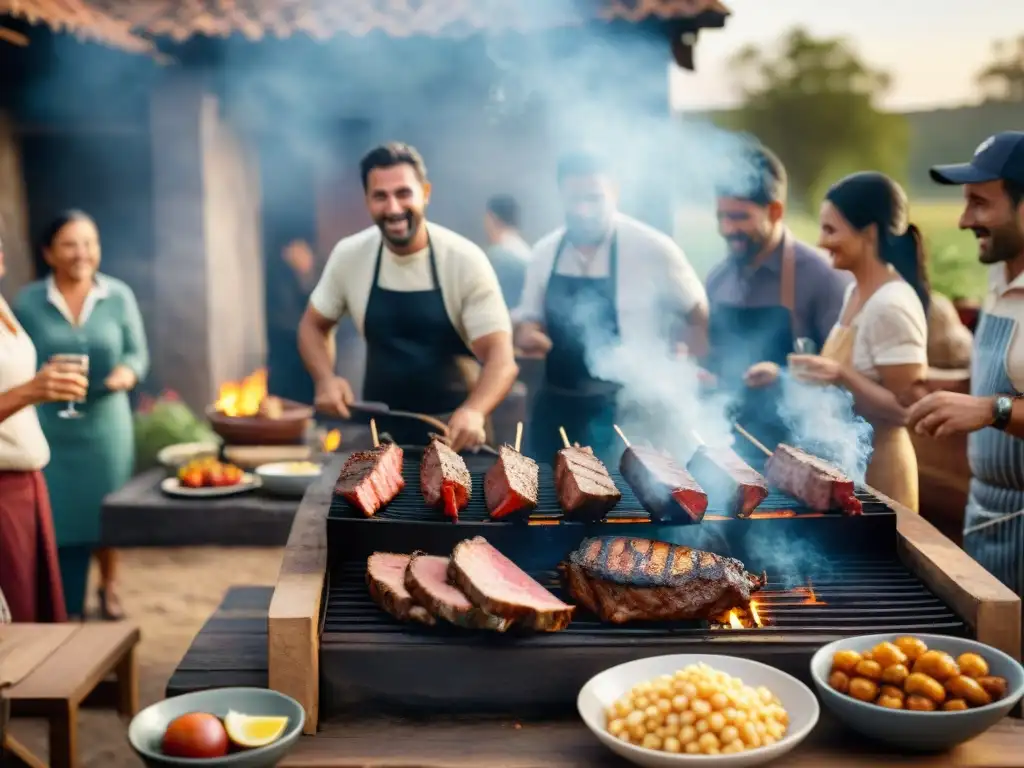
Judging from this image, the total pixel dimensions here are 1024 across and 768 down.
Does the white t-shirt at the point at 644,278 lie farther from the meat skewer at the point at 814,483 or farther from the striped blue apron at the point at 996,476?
the meat skewer at the point at 814,483

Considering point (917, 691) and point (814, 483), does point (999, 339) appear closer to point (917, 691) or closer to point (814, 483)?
point (814, 483)

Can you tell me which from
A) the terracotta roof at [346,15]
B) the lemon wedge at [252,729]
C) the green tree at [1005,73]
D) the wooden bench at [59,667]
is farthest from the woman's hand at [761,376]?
the green tree at [1005,73]

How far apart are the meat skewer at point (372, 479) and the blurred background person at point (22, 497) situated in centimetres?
138

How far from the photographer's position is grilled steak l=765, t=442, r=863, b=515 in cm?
308

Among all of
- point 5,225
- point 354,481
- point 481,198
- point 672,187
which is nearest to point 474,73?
point 481,198

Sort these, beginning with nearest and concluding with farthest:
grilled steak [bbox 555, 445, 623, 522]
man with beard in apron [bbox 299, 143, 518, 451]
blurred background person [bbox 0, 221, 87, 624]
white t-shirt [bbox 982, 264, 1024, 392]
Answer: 1. grilled steak [bbox 555, 445, 623, 522]
2. white t-shirt [bbox 982, 264, 1024, 392]
3. blurred background person [bbox 0, 221, 87, 624]
4. man with beard in apron [bbox 299, 143, 518, 451]

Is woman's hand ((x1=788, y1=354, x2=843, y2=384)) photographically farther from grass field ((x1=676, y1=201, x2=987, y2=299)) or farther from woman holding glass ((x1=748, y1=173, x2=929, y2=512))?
grass field ((x1=676, y1=201, x2=987, y2=299))

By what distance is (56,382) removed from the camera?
3939mm

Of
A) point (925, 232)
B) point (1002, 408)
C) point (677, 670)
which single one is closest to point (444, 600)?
point (677, 670)

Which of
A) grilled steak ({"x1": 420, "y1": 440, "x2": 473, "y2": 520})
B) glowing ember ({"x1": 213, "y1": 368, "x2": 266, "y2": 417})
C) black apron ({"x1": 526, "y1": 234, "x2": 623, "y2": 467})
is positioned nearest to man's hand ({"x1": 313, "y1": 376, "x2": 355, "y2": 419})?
grilled steak ({"x1": 420, "y1": 440, "x2": 473, "y2": 520})

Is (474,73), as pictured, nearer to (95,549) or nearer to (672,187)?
(672,187)

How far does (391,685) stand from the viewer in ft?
8.60

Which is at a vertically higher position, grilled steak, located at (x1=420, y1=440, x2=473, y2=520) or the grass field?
the grass field

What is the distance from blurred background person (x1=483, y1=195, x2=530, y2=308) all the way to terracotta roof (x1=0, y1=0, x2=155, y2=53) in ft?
11.9
